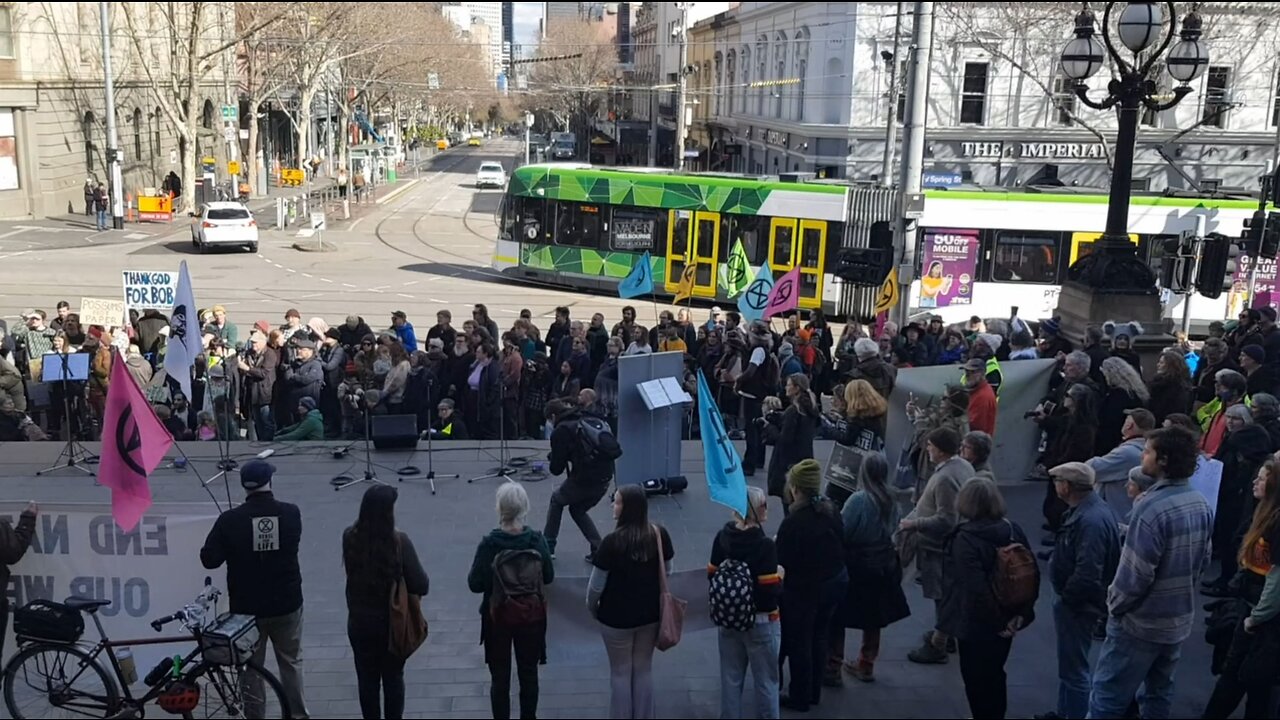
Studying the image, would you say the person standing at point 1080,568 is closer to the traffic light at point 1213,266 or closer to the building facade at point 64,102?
the traffic light at point 1213,266

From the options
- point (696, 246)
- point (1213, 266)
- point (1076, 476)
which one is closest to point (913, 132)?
point (1213, 266)

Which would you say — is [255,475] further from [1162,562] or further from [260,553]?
[1162,562]

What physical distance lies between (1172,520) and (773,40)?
46.5 metres

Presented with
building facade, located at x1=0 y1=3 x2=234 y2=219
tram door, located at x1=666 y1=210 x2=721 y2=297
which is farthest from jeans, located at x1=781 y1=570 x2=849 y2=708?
building facade, located at x1=0 y1=3 x2=234 y2=219

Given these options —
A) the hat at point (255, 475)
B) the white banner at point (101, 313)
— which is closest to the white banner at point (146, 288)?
the white banner at point (101, 313)

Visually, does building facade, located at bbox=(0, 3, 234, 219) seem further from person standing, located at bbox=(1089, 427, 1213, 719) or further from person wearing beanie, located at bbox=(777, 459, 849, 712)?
person standing, located at bbox=(1089, 427, 1213, 719)

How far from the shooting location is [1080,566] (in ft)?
22.2

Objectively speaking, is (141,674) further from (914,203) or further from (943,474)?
Result: (914,203)

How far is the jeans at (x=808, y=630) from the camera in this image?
7023 millimetres

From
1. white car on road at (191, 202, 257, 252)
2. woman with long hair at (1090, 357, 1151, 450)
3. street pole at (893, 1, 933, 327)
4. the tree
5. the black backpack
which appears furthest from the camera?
the tree

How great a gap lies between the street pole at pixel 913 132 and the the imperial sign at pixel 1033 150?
74.6 feet

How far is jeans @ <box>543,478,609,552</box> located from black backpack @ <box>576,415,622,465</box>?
23cm

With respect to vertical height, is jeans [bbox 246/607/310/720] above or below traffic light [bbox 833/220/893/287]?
below

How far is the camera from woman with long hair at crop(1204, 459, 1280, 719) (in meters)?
6.46
